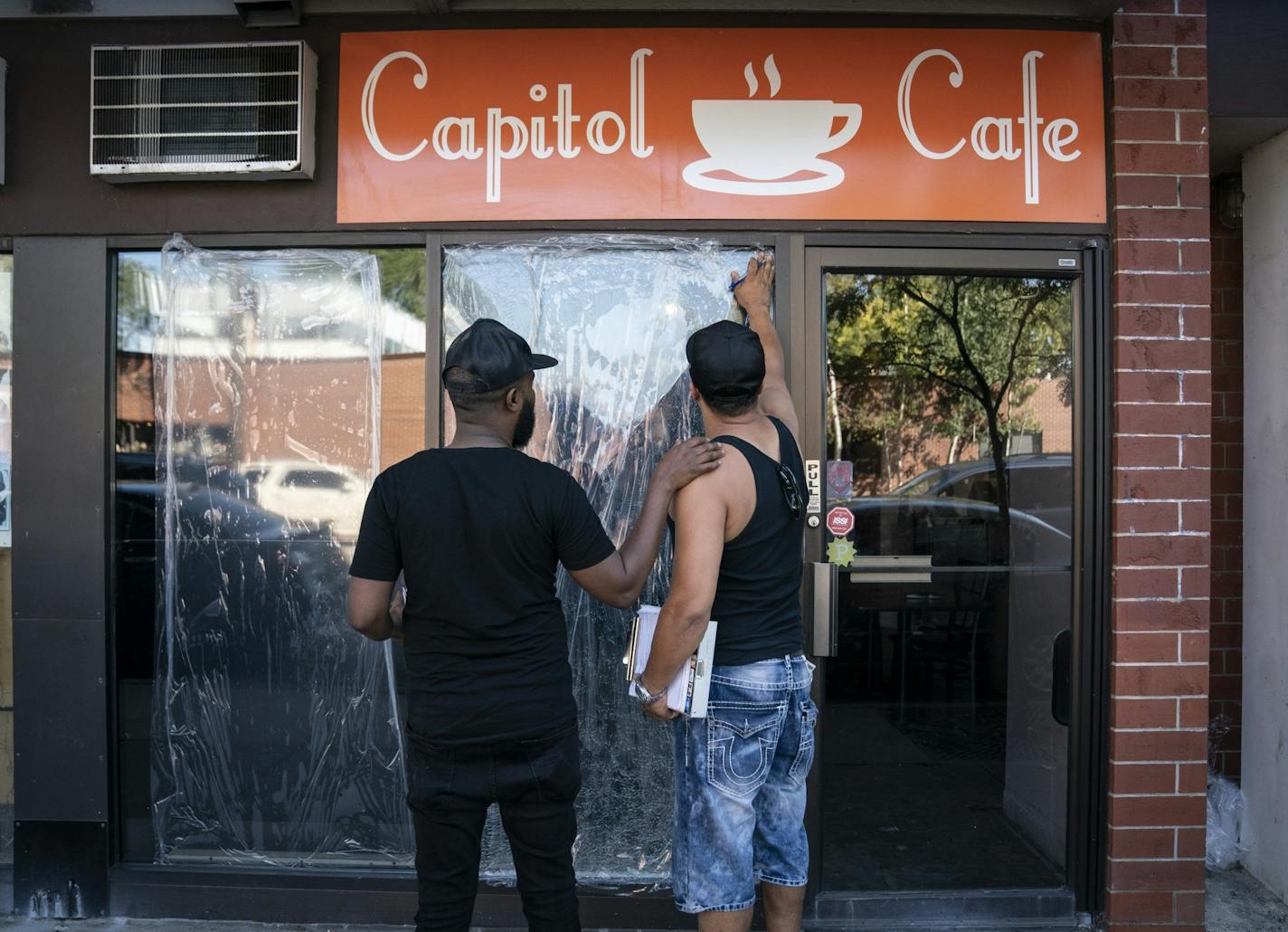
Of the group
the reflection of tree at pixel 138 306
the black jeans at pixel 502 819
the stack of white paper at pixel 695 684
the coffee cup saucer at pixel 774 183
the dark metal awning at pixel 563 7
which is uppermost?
the dark metal awning at pixel 563 7

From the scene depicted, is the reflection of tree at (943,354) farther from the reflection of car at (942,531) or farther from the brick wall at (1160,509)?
the brick wall at (1160,509)

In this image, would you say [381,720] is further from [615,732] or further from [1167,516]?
[1167,516]

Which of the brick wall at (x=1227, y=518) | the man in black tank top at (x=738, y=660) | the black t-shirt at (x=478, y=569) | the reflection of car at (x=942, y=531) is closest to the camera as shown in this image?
the black t-shirt at (x=478, y=569)

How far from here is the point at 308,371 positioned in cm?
359

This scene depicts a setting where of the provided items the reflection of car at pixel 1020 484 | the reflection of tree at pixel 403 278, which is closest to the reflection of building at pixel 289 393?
the reflection of tree at pixel 403 278

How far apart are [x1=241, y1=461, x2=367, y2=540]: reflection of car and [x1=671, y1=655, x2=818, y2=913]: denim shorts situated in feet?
5.40

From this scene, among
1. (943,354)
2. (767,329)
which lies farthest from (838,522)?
(943,354)

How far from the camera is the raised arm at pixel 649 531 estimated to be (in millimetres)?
2342

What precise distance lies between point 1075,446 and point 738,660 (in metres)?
1.72

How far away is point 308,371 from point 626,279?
1273mm

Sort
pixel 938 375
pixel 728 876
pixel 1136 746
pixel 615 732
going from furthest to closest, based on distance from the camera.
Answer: pixel 938 375 → pixel 615 732 → pixel 1136 746 → pixel 728 876

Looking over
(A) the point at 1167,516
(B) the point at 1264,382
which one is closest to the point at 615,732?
(A) the point at 1167,516

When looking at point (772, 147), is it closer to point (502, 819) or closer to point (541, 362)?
point (541, 362)

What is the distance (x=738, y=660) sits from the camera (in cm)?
255
